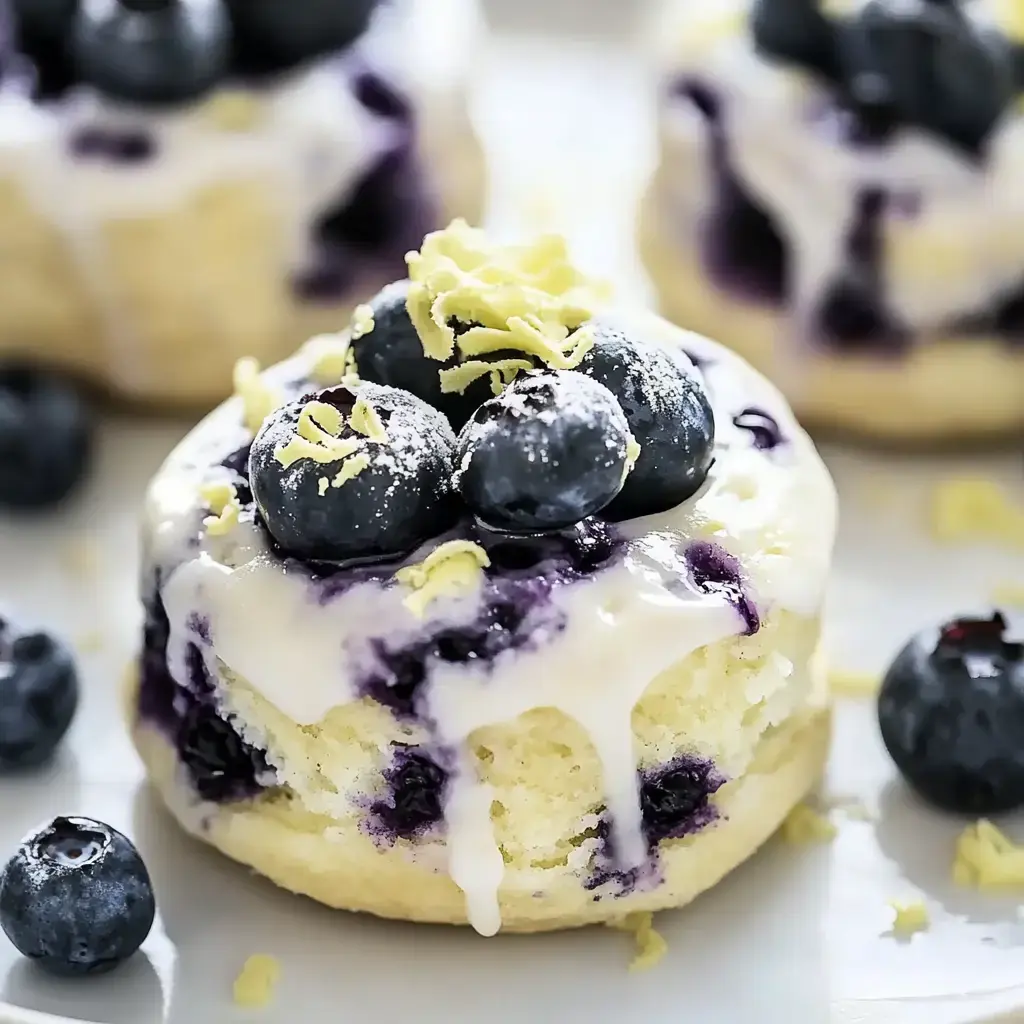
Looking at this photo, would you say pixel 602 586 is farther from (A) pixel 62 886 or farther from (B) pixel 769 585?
(A) pixel 62 886

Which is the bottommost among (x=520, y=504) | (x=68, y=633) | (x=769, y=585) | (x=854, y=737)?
(x=68, y=633)

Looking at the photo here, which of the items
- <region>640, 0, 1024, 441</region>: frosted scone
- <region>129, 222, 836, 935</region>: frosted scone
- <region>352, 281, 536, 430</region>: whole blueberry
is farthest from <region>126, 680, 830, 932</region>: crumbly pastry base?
<region>640, 0, 1024, 441</region>: frosted scone

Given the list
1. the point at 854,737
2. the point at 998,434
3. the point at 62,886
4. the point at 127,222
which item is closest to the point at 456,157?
the point at 127,222

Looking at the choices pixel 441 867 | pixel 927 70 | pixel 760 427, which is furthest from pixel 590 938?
pixel 927 70

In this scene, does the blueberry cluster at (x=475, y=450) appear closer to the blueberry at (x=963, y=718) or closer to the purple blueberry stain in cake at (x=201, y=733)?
the purple blueberry stain in cake at (x=201, y=733)

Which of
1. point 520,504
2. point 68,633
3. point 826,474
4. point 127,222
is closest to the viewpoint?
point 520,504

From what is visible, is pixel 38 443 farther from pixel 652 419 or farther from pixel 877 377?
pixel 877 377

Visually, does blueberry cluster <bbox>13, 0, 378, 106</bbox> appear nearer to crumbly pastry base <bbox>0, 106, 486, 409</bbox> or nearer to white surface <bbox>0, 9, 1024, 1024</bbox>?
crumbly pastry base <bbox>0, 106, 486, 409</bbox>
